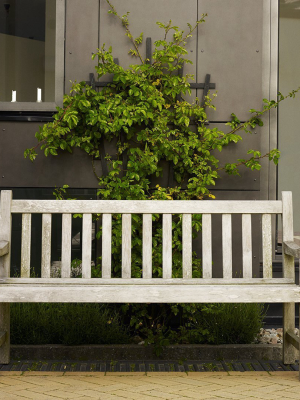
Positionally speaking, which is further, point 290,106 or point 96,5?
point 290,106

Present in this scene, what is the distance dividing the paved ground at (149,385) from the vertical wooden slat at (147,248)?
68 cm

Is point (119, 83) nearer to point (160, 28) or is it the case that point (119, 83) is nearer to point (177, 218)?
point (160, 28)

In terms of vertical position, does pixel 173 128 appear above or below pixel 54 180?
above

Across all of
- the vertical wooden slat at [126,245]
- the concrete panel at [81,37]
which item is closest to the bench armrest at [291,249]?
the vertical wooden slat at [126,245]

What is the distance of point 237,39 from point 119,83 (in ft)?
3.70

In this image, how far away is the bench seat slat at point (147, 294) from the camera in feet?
11.3

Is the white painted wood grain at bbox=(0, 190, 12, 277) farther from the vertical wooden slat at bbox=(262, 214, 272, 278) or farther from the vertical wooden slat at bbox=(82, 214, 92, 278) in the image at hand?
the vertical wooden slat at bbox=(262, 214, 272, 278)

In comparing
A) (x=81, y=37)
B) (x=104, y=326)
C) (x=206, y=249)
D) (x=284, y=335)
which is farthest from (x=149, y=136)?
(x=284, y=335)

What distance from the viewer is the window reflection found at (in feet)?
16.5

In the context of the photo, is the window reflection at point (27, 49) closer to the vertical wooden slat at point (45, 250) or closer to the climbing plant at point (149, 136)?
the climbing plant at point (149, 136)

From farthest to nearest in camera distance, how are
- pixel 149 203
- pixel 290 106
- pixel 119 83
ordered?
pixel 290 106
pixel 119 83
pixel 149 203

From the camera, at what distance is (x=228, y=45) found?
4949 millimetres

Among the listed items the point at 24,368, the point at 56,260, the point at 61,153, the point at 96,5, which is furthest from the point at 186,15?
the point at 24,368

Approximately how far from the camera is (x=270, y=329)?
5043mm
